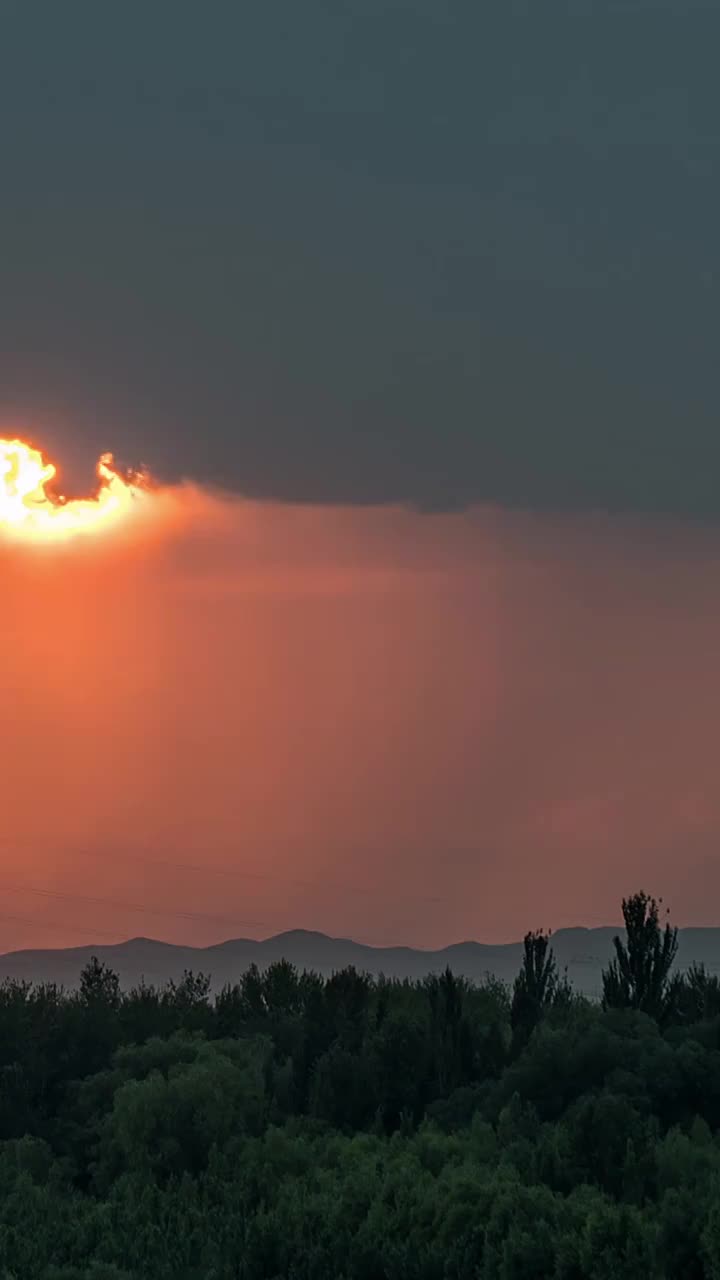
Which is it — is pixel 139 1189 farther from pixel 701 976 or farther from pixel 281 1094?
pixel 701 976

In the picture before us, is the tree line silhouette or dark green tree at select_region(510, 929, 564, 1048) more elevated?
dark green tree at select_region(510, 929, 564, 1048)

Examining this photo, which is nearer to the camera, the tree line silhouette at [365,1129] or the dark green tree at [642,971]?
the tree line silhouette at [365,1129]

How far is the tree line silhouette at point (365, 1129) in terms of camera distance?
4978 cm

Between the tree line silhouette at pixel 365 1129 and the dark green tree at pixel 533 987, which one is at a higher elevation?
the dark green tree at pixel 533 987

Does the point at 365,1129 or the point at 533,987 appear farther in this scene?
the point at 533,987

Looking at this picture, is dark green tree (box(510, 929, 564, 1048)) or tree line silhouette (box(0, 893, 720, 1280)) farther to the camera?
dark green tree (box(510, 929, 564, 1048))

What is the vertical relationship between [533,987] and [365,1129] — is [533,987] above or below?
above

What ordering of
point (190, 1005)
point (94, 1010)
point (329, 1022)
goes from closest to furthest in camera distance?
point (329, 1022), point (94, 1010), point (190, 1005)

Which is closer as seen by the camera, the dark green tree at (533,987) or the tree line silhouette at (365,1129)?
the tree line silhouette at (365,1129)

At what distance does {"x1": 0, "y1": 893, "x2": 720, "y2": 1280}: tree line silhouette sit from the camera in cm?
4978

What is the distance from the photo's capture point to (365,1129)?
2933 inches

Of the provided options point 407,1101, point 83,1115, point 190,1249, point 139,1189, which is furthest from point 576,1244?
point 83,1115

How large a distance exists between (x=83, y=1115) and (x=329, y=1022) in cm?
1247

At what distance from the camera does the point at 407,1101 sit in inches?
2997
